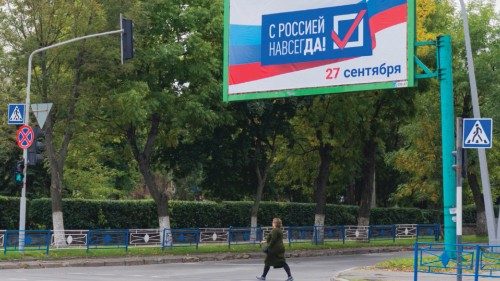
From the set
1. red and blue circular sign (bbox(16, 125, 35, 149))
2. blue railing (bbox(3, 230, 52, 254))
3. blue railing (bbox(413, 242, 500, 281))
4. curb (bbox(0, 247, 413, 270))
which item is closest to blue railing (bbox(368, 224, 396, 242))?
curb (bbox(0, 247, 413, 270))

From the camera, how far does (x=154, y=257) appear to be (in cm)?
3130

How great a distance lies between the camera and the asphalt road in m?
22.6

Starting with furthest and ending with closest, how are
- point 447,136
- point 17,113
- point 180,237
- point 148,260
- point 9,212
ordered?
1. point 9,212
2. point 180,237
3. point 148,260
4. point 17,113
5. point 447,136

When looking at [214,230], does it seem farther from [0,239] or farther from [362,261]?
[0,239]

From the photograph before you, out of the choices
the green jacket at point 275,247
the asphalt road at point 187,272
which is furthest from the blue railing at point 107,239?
the green jacket at point 275,247

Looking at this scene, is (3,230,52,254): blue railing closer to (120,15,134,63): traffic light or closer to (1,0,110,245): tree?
(1,0,110,245): tree

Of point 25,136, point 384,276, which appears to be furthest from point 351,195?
point 384,276

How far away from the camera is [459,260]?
1889cm

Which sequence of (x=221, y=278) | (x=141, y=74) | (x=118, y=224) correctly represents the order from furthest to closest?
(x=118, y=224)
(x=141, y=74)
(x=221, y=278)

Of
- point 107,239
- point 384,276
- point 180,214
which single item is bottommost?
point 384,276

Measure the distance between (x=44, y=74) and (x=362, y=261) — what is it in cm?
1407

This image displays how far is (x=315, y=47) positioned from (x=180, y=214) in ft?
80.9

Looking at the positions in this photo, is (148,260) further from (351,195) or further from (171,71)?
(351,195)

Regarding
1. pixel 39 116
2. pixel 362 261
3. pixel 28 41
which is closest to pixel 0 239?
pixel 39 116
